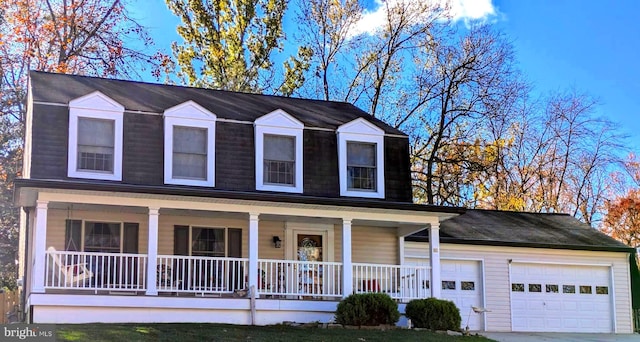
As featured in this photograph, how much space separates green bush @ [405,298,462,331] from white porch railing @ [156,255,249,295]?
3.82 m

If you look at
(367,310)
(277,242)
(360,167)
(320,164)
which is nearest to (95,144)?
(277,242)

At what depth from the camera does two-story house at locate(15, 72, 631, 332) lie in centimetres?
1459

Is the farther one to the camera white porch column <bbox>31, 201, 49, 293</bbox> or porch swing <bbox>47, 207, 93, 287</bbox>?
porch swing <bbox>47, 207, 93, 287</bbox>

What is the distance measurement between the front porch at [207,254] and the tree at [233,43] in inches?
515

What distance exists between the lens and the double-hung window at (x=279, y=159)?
56.4 feet

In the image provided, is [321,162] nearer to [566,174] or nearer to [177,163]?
[177,163]

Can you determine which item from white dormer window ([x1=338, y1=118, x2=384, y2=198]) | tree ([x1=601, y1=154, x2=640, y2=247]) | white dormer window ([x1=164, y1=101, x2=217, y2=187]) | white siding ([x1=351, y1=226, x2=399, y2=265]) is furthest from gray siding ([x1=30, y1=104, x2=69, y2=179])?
tree ([x1=601, y1=154, x2=640, y2=247])

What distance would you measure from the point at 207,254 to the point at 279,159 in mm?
2808

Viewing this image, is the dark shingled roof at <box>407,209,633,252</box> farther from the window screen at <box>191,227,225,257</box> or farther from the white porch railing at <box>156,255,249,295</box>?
the white porch railing at <box>156,255,249,295</box>

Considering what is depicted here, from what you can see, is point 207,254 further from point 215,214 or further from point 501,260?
point 501,260

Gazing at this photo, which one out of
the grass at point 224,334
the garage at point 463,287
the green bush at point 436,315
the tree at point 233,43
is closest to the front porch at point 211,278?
the garage at point 463,287

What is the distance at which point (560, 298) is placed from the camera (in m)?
19.8

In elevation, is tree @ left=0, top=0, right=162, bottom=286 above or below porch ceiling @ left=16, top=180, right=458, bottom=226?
above

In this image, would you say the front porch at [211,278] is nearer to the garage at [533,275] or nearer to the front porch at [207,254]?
the front porch at [207,254]
